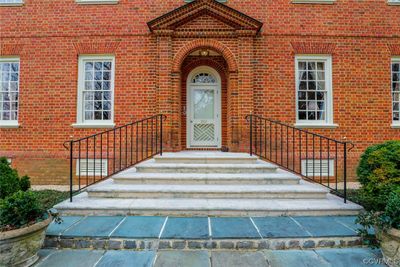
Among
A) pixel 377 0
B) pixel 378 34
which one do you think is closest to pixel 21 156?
pixel 378 34

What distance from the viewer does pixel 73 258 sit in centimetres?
277

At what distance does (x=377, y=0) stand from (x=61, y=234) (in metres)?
10.00

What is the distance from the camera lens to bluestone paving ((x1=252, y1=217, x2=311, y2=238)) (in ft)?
10.1

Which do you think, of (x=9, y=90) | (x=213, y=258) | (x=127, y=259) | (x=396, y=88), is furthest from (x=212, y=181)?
(x=9, y=90)

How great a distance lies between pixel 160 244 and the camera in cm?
296

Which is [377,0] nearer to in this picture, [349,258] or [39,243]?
[349,258]

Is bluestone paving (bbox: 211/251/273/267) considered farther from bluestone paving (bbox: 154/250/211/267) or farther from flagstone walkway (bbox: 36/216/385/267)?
bluestone paving (bbox: 154/250/211/267)

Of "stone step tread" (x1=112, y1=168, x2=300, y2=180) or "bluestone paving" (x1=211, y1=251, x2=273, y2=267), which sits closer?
"bluestone paving" (x1=211, y1=251, x2=273, y2=267)

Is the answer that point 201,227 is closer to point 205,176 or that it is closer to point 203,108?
point 205,176

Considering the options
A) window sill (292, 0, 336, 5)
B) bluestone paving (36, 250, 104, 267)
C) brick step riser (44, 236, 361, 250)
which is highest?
window sill (292, 0, 336, 5)

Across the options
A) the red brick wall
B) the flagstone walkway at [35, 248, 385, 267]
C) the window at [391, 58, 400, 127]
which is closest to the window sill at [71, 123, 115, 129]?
the red brick wall

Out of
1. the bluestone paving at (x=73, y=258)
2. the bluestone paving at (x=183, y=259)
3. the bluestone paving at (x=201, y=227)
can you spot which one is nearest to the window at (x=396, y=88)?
the bluestone paving at (x=201, y=227)

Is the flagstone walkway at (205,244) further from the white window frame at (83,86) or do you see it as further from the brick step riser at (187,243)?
the white window frame at (83,86)

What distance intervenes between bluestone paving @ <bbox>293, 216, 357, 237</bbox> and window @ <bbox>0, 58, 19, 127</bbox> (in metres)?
8.25
